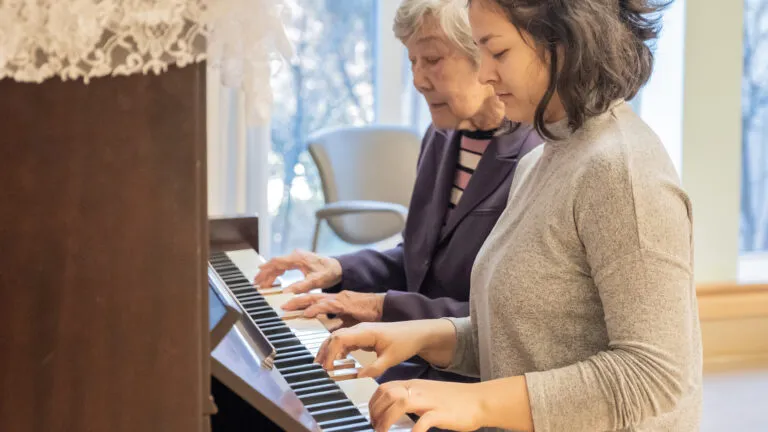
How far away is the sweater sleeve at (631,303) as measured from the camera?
117 cm

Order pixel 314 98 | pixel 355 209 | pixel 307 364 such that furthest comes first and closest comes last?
pixel 314 98
pixel 355 209
pixel 307 364

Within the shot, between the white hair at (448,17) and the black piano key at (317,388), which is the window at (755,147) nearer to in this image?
the white hair at (448,17)

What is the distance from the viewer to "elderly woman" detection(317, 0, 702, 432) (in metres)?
1.17

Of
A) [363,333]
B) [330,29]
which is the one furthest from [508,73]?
[330,29]

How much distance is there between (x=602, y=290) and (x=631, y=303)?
45 mm

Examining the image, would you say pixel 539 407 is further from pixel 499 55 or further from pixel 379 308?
pixel 379 308

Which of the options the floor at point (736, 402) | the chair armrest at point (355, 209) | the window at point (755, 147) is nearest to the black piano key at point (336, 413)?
the chair armrest at point (355, 209)

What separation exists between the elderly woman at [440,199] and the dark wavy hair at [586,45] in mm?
544

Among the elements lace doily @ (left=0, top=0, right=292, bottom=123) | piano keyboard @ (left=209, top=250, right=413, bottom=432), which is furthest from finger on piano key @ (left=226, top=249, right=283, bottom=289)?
lace doily @ (left=0, top=0, right=292, bottom=123)

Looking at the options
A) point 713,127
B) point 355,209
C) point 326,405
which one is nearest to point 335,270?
point 326,405

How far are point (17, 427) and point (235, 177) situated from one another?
298 centimetres

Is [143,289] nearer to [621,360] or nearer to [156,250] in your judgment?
[156,250]

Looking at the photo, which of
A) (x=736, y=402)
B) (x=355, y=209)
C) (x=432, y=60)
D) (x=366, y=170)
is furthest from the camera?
(x=366, y=170)

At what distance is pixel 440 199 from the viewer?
2.03 metres
